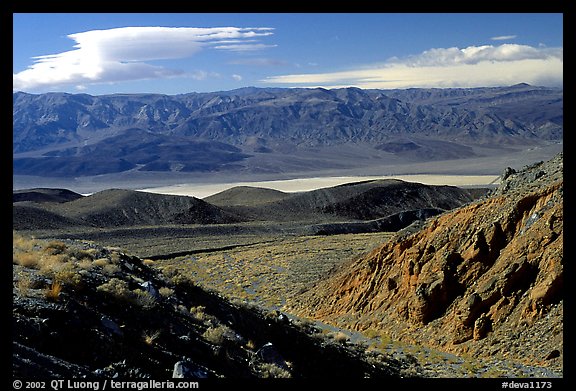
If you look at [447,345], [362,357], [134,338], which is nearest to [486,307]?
[447,345]

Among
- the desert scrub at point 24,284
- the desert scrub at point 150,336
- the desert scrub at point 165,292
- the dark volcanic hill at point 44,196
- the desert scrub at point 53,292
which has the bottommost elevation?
the dark volcanic hill at point 44,196

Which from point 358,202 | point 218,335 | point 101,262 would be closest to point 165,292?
point 101,262

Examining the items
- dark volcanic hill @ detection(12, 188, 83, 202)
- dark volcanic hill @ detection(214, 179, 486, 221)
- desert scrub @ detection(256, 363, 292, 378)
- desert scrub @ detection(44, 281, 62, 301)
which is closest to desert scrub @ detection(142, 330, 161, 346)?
desert scrub @ detection(44, 281, 62, 301)

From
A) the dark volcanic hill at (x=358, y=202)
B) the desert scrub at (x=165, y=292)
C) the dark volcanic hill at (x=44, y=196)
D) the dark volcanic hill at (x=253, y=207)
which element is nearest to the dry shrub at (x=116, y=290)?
the desert scrub at (x=165, y=292)

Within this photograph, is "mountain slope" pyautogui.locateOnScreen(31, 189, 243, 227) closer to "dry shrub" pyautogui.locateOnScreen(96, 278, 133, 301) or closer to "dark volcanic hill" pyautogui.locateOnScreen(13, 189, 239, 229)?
"dark volcanic hill" pyautogui.locateOnScreen(13, 189, 239, 229)

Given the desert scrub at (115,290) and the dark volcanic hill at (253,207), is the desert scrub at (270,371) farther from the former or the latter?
the dark volcanic hill at (253,207)

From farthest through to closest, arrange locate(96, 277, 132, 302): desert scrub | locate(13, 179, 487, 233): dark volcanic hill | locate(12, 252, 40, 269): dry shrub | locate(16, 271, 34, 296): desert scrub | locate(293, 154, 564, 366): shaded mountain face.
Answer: locate(13, 179, 487, 233): dark volcanic hill → locate(293, 154, 564, 366): shaded mountain face → locate(12, 252, 40, 269): dry shrub → locate(96, 277, 132, 302): desert scrub → locate(16, 271, 34, 296): desert scrub

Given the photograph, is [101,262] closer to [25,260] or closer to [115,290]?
[25,260]
